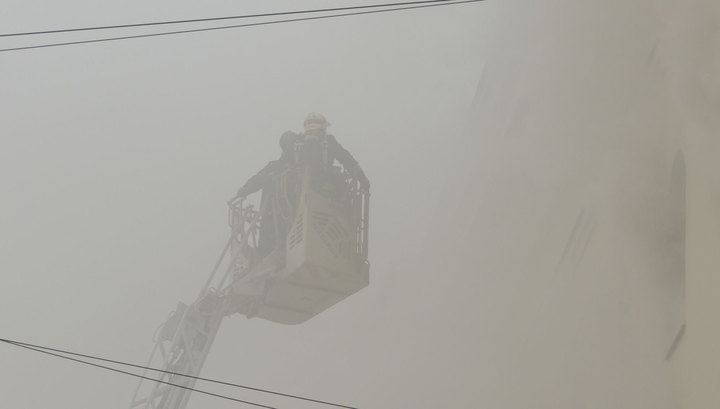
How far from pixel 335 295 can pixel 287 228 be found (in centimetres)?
61

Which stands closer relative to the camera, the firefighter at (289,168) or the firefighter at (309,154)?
the firefighter at (289,168)

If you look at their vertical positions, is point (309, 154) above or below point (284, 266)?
above

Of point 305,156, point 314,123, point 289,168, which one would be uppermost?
point 314,123

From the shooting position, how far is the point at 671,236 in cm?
668

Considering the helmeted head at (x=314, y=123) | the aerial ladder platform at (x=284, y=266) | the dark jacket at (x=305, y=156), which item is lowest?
the aerial ladder platform at (x=284, y=266)

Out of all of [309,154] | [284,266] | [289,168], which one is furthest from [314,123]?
[284,266]

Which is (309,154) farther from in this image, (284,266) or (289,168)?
(284,266)

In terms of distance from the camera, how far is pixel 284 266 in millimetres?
5469

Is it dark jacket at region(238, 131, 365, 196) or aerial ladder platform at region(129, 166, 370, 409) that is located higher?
dark jacket at region(238, 131, 365, 196)

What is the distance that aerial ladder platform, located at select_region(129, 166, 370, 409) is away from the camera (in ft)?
17.7

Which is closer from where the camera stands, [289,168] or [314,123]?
[289,168]

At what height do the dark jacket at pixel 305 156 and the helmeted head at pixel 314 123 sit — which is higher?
the helmeted head at pixel 314 123

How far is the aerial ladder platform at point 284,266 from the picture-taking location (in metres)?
5.40

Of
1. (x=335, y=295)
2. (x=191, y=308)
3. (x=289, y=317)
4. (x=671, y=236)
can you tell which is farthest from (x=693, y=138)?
(x=191, y=308)
